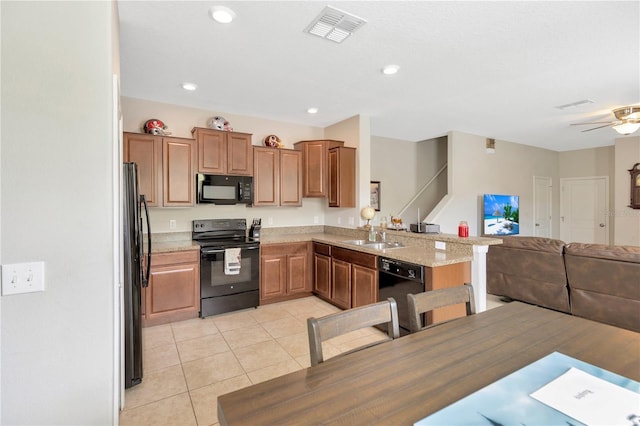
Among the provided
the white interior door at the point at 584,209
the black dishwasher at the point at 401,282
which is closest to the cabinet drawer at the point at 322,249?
Result: the black dishwasher at the point at 401,282

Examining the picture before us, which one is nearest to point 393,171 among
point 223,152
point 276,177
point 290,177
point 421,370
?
point 290,177

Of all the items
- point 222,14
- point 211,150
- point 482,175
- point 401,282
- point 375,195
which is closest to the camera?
point 222,14

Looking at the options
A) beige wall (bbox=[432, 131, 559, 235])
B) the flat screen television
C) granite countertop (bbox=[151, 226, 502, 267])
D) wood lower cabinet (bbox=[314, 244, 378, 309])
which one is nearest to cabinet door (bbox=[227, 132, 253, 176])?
granite countertop (bbox=[151, 226, 502, 267])

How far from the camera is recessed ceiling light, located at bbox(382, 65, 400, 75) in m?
2.92

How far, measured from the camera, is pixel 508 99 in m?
3.89

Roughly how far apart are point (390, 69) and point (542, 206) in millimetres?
6468

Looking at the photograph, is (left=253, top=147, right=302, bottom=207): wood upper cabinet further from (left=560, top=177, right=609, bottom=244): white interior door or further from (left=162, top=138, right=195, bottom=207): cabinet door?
(left=560, top=177, right=609, bottom=244): white interior door

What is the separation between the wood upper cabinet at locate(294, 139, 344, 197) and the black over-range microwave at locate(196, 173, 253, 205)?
34.9 inches

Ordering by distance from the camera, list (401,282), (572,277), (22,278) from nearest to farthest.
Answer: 1. (22,278)
2. (401,282)
3. (572,277)

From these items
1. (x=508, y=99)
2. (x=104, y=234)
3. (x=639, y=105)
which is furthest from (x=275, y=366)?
(x=639, y=105)

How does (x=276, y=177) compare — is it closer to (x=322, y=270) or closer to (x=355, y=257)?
(x=322, y=270)

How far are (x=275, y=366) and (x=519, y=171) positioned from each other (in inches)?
265

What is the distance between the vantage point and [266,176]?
4344 mm

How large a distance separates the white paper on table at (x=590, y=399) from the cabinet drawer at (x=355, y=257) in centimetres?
228
